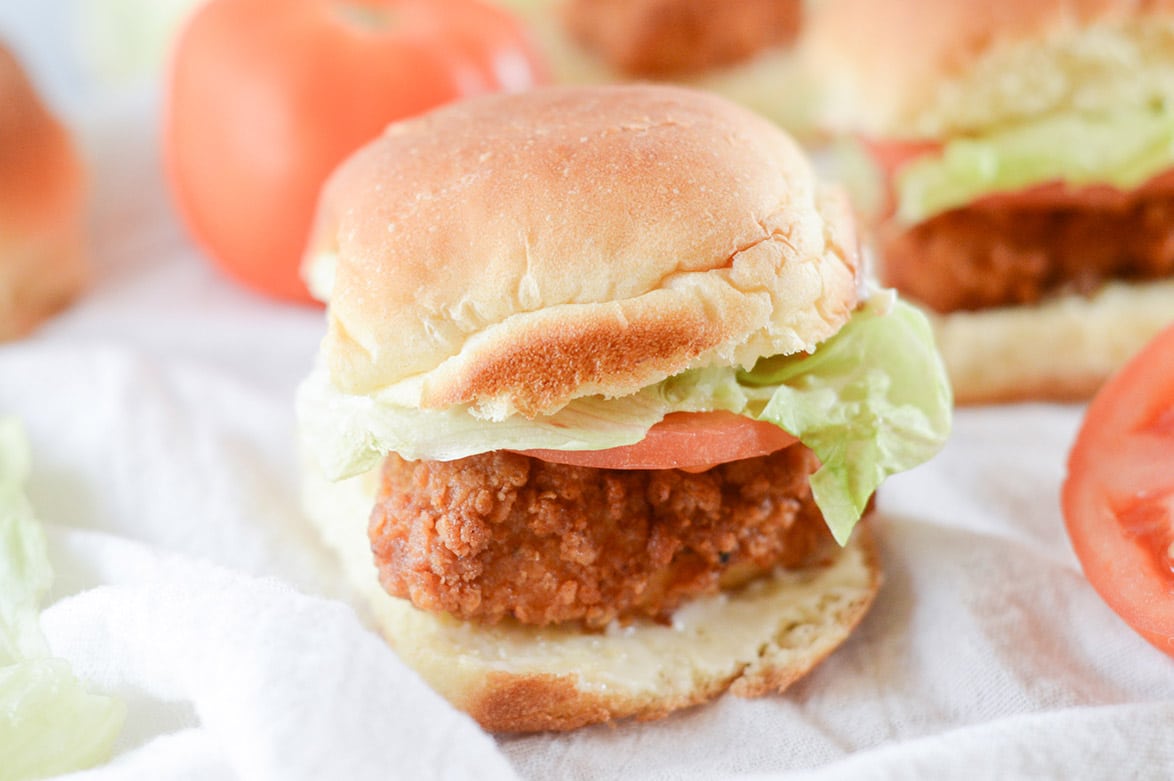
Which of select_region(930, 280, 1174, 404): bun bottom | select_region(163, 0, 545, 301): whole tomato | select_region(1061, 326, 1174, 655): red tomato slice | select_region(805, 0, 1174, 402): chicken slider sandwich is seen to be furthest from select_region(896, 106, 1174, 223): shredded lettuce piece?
select_region(163, 0, 545, 301): whole tomato

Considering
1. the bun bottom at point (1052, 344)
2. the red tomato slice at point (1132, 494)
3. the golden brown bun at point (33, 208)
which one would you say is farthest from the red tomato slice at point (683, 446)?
the golden brown bun at point (33, 208)

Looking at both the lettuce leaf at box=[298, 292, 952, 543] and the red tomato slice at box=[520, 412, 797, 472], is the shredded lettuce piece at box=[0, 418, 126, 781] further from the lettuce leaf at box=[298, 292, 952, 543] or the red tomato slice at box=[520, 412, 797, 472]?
the red tomato slice at box=[520, 412, 797, 472]

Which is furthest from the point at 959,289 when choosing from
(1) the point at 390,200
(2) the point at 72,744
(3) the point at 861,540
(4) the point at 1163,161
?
(2) the point at 72,744

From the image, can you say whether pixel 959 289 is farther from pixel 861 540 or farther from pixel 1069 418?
pixel 861 540

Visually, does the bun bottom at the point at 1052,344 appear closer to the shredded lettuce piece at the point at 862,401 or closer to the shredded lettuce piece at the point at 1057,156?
the shredded lettuce piece at the point at 1057,156

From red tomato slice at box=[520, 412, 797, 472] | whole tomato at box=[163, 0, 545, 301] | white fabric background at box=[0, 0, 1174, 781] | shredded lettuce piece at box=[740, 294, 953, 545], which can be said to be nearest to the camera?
white fabric background at box=[0, 0, 1174, 781]

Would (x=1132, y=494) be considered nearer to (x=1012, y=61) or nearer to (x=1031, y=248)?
(x=1031, y=248)
